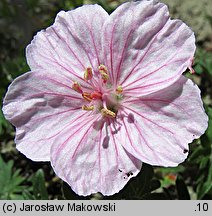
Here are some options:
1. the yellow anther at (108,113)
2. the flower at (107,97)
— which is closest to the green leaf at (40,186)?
the flower at (107,97)

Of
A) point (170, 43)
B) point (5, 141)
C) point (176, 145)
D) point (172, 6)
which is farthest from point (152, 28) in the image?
point (172, 6)

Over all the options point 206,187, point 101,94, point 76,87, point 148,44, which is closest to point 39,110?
point 76,87

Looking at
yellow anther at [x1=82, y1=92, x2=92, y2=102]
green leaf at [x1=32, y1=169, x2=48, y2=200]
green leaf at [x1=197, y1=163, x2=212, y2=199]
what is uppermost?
yellow anther at [x1=82, y1=92, x2=92, y2=102]

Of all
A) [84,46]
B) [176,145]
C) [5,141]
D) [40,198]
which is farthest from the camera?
[5,141]

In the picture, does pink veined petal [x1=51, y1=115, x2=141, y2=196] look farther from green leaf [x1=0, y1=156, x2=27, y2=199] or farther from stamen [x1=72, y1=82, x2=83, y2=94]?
green leaf [x1=0, y1=156, x2=27, y2=199]

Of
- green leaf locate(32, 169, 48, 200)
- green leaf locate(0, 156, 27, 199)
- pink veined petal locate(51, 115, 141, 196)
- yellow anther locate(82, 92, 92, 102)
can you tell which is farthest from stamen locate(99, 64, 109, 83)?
green leaf locate(0, 156, 27, 199)

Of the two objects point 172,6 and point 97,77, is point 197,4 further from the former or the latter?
point 97,77
